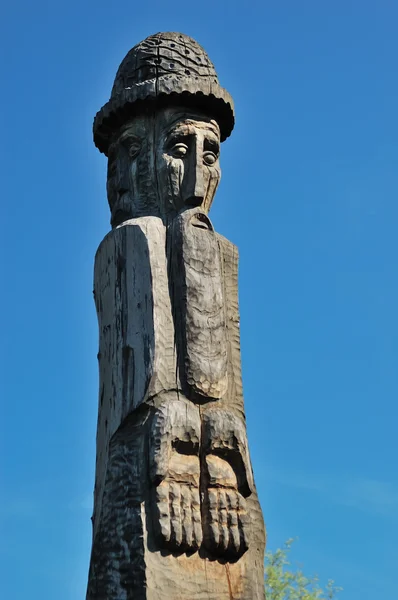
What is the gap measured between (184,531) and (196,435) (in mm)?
628

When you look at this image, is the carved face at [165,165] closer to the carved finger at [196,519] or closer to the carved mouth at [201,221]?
the carved mouth at [201,221]

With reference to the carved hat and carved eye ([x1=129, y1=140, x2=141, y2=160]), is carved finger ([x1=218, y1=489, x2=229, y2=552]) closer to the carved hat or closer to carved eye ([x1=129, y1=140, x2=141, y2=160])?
carved eye ([x1=129, y1=140, x2=141, y2=160])

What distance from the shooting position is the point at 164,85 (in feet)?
23.1

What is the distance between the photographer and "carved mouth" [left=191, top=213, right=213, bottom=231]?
21.5ft

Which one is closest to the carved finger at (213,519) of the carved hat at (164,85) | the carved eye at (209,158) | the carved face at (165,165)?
the carved face at (165,165)

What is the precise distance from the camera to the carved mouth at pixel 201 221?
656 cm

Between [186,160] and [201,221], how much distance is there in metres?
0.61

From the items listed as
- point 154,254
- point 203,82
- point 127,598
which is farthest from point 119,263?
point 127,598

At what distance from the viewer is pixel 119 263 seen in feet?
20.9

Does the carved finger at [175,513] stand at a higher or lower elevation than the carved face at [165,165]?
lower

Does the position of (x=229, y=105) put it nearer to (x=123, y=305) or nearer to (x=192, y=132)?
(x=192, y=132)

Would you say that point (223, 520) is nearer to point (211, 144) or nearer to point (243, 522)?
point (243, 522)

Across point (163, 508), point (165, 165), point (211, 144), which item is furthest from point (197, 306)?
point (211, 144)

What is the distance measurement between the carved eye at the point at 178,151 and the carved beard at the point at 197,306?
0.59 metres
